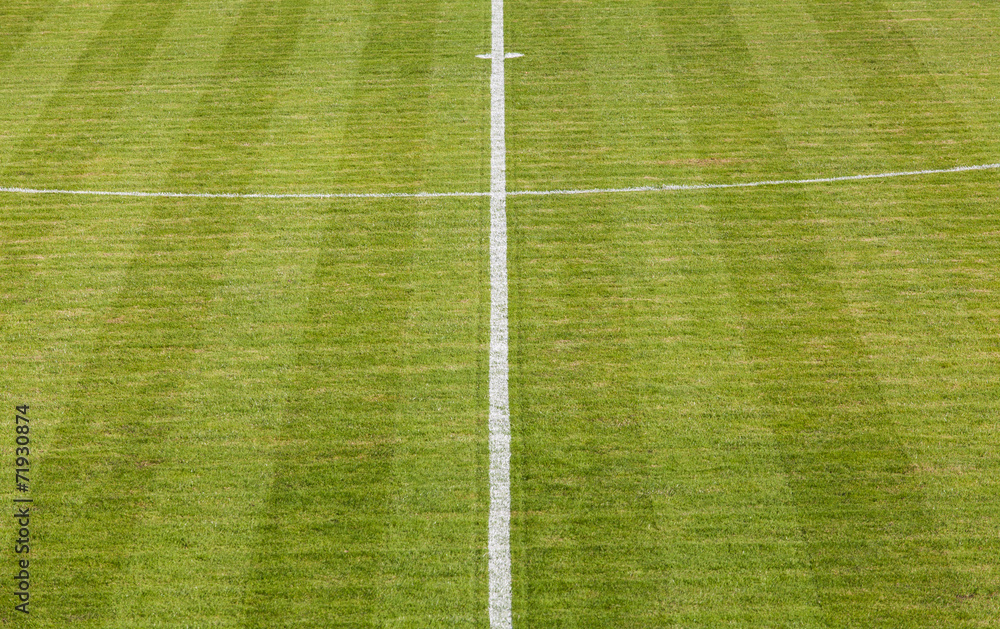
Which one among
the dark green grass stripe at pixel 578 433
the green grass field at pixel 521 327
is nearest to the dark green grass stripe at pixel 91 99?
the green grass field at pixel 521 327

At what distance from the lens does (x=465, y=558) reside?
6.67 m

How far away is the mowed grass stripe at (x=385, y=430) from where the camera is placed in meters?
6.46

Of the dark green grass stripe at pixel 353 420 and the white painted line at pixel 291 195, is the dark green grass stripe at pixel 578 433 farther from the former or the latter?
the white painted line at pixel 291 195

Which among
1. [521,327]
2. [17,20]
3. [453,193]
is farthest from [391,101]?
[17,20]

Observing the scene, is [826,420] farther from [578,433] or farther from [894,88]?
[894,88]

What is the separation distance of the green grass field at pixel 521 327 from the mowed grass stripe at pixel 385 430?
0.03m

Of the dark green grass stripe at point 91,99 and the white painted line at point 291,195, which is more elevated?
the dark green grass stripe at point 91,99

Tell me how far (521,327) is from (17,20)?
11041 millimetres

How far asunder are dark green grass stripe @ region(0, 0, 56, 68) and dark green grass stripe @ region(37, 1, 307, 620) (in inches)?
158

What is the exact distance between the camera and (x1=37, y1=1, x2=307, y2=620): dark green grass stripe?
6734 millimetres

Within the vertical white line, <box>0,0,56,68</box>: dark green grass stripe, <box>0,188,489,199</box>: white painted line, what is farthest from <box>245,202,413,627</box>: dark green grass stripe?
<box>0,0,56,68</box>: dark green grass stripe

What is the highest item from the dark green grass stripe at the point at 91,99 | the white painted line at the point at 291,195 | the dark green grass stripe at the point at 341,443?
the dark green grass stripe at the point at 91,99

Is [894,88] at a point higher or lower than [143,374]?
higher

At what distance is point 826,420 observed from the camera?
25.1 feet
